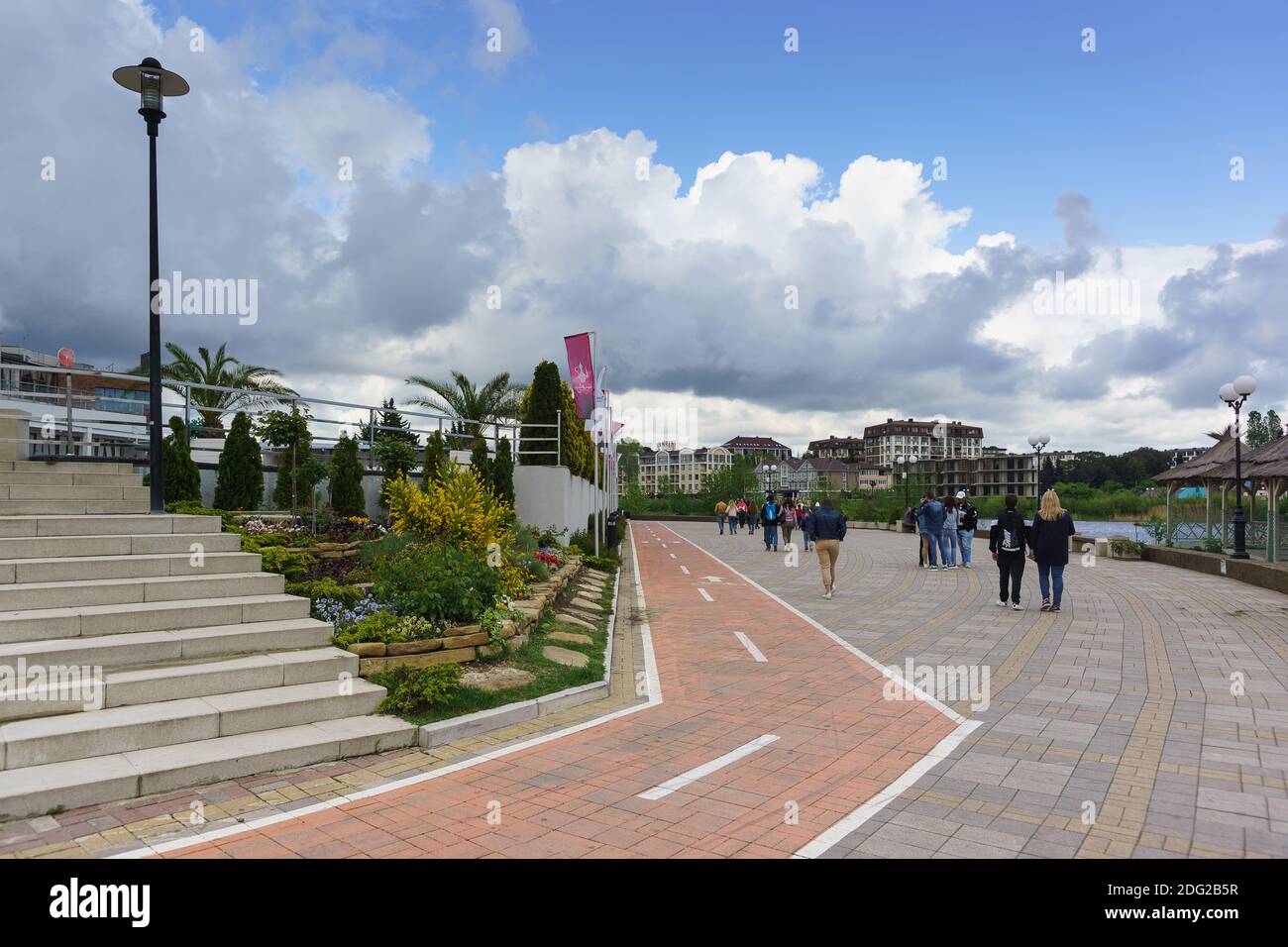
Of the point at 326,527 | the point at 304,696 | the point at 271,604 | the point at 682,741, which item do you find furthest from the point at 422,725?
the point at 326,527

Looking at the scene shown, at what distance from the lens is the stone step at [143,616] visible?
21.8 ft

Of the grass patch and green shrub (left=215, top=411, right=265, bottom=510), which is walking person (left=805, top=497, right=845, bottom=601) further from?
green shrub (left=215, top=411, right=265, bottom=510)

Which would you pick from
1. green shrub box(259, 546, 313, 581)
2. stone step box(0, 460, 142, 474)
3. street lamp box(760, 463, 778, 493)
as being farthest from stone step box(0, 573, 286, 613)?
street lamp box(760, 463, 778, 493)

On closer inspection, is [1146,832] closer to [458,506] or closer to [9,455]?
[458,506]

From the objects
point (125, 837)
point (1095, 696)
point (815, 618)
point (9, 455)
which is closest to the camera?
point (125, 837)

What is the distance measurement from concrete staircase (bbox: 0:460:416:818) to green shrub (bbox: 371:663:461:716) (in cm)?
16

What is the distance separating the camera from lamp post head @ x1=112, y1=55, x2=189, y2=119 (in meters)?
8.74

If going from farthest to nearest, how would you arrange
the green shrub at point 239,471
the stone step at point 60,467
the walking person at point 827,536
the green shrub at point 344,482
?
the walking person at point 827,536 → the green shrub at point 344,482 → the green shrub at point 239,471 → the stone step at point 60,467

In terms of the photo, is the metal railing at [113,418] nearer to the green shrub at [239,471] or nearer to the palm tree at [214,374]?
the green shrub at [239,471]

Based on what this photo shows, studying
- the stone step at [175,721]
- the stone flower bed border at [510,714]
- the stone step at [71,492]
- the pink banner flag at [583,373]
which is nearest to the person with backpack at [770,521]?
the pink banner flag at [583,373]

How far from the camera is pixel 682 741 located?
6.43 m

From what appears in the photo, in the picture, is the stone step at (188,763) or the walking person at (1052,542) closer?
the stone step at (188,763)

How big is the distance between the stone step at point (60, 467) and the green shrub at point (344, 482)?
2998 mm
